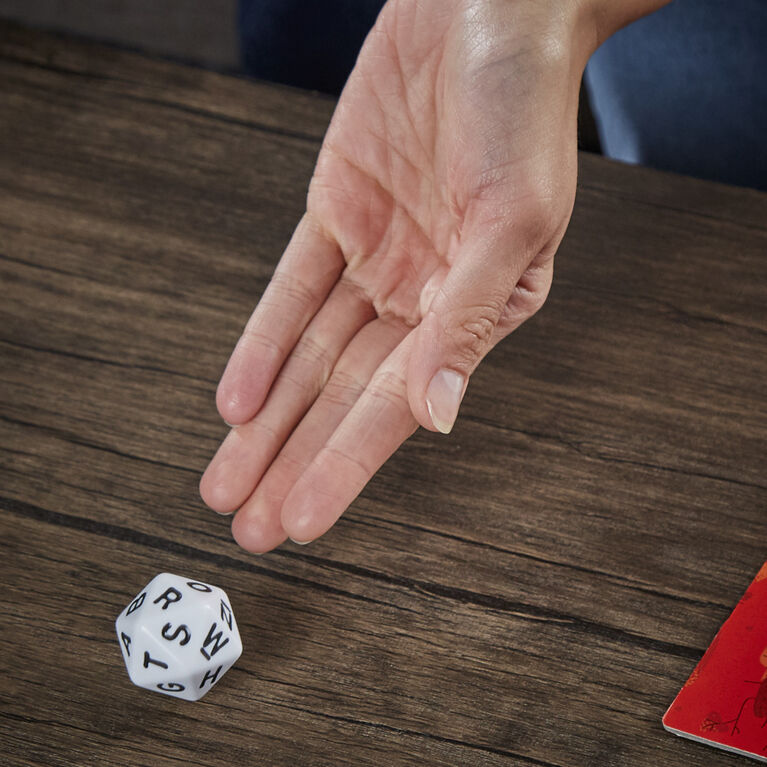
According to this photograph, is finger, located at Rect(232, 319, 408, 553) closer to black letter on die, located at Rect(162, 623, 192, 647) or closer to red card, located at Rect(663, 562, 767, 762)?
black letter on die, located at Rect(162, 623, 192, 647)

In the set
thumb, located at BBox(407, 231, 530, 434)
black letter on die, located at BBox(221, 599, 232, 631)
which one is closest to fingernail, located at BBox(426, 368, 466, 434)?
thumb, located at BBox(407, 231, 530, 434)

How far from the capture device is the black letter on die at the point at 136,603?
2.34 ft

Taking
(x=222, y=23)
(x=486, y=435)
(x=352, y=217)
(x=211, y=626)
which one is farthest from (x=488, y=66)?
(x=222, y=23)

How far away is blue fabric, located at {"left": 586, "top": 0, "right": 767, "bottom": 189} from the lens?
132 centimetres

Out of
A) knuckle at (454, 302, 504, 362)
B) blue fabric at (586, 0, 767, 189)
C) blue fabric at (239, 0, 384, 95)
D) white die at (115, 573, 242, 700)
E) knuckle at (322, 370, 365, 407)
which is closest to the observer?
white die at (115, 573, 242, 700)

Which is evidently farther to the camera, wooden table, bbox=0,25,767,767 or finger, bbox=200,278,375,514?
finger, bbox=200,278,375,514

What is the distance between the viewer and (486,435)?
875 mm

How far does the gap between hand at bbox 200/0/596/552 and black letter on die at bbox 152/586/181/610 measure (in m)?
0.08

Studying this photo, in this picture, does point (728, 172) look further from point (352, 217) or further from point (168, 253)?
point (168, 253)

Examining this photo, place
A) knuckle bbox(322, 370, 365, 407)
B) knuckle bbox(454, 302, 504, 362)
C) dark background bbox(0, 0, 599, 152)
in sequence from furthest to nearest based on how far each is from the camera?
1. dark background bbox(0, 0, 599, 152)
2. knuckle bbox(322, 370, 365, 407)
3. knuckle bbox(454, 302, 504, 362)

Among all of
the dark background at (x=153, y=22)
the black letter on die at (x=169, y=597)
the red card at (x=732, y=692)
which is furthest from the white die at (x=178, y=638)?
the dark background at (x=153, y=22)

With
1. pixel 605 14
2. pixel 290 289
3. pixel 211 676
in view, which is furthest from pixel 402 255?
pixel 211 676

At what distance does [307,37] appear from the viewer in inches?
58.4

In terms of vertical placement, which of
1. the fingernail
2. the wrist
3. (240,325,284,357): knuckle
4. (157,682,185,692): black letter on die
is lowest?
(157,682,185,692): black letter on die
